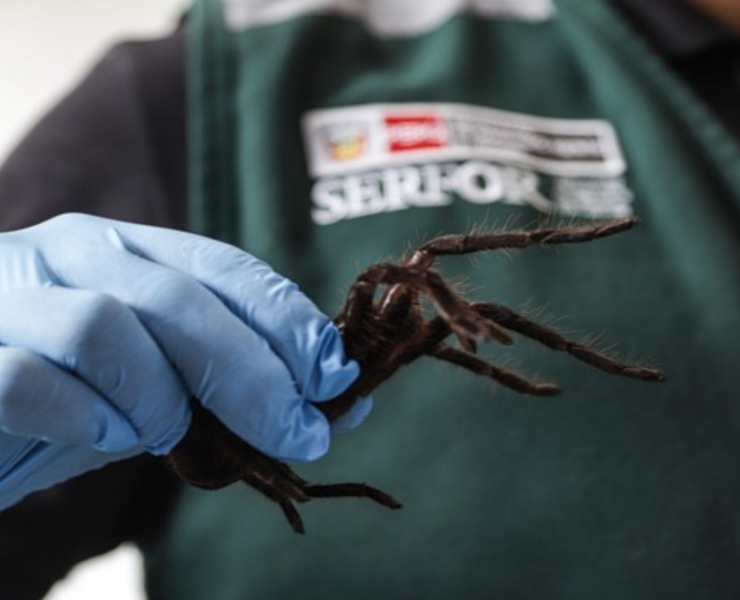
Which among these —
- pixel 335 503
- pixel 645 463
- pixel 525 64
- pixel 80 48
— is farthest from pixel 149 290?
pixel 80 48

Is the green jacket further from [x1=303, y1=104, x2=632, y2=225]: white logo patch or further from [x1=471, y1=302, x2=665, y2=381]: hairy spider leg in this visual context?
[x1=471, y1=302, x2=665, y2=381]: hairy spider leg

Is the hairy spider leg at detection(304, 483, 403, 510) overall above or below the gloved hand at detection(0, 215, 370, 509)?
below

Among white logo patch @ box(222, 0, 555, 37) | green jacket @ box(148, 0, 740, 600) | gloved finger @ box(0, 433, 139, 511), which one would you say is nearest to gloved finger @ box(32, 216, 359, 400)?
gloved finger @ box(0, 433, 139, 511)

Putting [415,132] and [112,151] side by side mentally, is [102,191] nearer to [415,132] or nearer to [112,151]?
Answer: [112,151]

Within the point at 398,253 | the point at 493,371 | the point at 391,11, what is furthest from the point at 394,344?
the point at 391,11

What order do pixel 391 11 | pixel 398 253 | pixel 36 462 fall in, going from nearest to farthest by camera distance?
pixel 36 462
pixel 398 253
pixel 391 11

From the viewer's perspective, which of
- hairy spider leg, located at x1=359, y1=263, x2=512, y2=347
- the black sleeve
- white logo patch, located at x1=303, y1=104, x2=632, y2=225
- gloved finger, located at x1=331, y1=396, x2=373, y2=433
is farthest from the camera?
white logo patch, located at x1=303, y1=104, x2=632, y2=225

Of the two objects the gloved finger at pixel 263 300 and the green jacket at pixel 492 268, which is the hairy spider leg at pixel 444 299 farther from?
the green jacket at pixel 492 268
